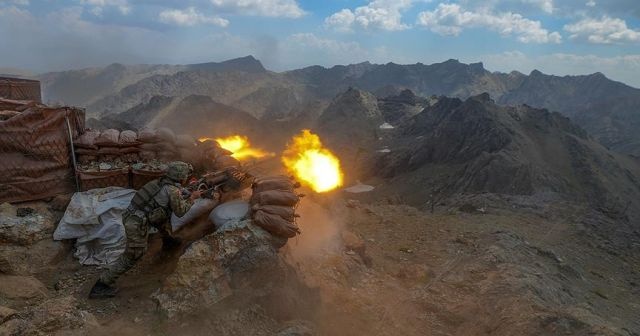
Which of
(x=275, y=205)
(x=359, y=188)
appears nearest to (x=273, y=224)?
(x=275, y=205)

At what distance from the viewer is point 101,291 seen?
21.5 ft

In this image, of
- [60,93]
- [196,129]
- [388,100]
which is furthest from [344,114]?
[60,93]

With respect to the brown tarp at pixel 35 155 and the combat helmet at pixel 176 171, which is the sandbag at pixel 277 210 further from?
the brown tarp at pixel 35 155

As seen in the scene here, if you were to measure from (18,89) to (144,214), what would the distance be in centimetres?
1111

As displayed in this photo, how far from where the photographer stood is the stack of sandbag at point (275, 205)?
22.8 feet

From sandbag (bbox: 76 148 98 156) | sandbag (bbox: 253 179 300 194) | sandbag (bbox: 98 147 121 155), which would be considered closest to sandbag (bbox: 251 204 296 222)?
sandbag (bbox: 253 179 300 194)

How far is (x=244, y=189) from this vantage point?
843 centimetres

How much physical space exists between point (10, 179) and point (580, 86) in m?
103

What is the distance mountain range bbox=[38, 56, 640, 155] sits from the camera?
67688mm

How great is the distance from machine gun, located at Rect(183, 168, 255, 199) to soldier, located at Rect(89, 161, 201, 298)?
0.80 meters

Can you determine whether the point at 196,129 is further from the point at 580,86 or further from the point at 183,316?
the point at 580,86

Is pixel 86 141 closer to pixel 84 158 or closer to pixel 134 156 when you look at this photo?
pixel 84 158

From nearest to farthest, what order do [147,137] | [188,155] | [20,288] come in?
[20,288] → [147,137] → [188,155]

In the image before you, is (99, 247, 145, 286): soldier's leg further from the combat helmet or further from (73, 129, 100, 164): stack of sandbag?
(73, 129, 100, 164): stack of sandbag
